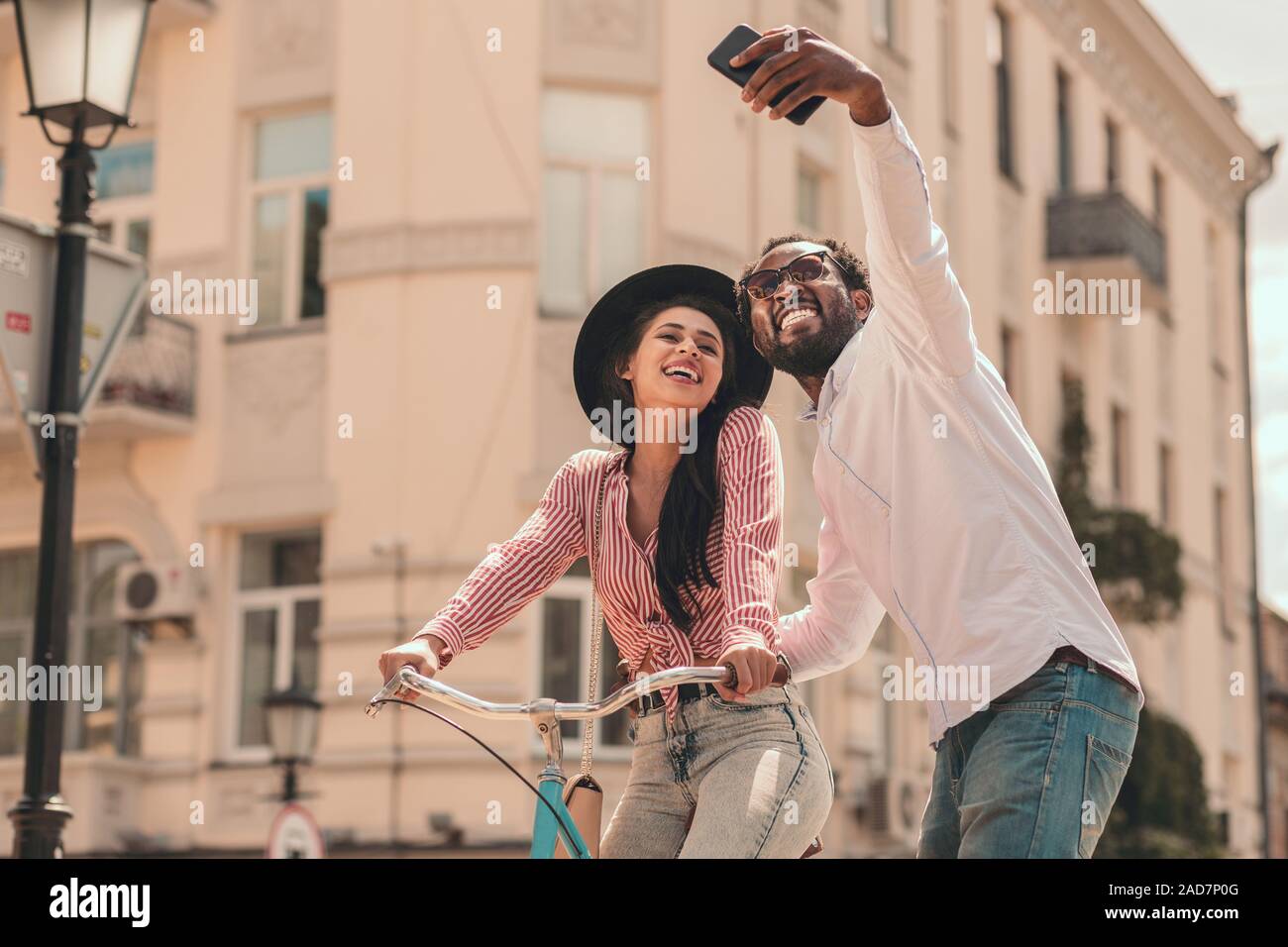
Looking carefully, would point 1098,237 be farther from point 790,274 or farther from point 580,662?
point 790,274

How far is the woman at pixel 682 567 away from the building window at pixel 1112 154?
25076mm

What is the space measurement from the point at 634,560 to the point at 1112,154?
25980mm

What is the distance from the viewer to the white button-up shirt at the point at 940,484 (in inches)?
126

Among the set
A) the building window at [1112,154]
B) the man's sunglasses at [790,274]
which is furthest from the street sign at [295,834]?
the building window at [1112,154]

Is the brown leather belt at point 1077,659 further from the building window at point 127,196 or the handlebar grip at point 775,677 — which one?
the building window at point 127,196

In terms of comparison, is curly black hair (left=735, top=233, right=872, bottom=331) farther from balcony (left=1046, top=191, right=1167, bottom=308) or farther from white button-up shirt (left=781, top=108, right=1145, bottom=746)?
balcony (left=1046, top=191, right=1167, bottom=308)

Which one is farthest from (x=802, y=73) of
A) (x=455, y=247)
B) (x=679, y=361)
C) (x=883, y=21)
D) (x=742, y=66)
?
(x=883, y=21)

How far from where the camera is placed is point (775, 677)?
3277 millimetres

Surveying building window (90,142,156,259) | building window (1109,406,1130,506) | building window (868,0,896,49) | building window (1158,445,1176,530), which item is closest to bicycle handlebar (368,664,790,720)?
building window (90,142,156,259)

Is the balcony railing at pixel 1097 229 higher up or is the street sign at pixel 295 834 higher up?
the balcony railing at pixel 1097 229

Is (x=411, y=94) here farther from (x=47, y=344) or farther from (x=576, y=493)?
(x=576, y=493)

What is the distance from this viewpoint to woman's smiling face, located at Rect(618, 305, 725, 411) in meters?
3.76

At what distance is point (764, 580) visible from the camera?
3424mm
